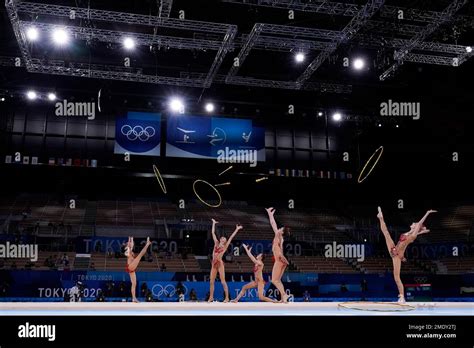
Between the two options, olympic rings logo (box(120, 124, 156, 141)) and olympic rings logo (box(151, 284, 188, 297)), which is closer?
olympic rings logo (box(151, 284, 188, 297))

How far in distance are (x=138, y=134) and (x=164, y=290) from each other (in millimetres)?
8776

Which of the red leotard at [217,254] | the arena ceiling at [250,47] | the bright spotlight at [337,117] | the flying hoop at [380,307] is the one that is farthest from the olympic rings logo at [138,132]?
the flying hoop at [380,307]

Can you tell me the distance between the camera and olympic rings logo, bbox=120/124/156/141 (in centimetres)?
2220

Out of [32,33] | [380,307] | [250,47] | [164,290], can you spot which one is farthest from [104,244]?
[380,307]

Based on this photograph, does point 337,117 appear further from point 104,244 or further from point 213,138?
point 104,244

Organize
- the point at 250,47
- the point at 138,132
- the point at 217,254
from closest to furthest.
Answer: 1. the point at 217,254
2. the point at 250,47
3. the point at 138,132

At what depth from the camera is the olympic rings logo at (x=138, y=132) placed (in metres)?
22.2

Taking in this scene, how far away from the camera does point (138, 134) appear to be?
2239 cm

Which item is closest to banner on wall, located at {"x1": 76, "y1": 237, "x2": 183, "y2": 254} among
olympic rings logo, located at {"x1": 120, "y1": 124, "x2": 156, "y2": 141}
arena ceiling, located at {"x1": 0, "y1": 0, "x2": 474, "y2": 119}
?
olympic rings logo, located at {"x1": 120, "y1": 124, "x2": 156, "y2": 141}

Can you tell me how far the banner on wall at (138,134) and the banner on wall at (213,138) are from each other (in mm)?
712

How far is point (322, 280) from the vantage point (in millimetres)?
19219

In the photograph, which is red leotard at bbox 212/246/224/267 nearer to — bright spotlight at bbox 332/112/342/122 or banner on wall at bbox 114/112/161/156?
banner on wall at bbox 114/112/161/156

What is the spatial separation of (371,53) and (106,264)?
14018 millimetres
